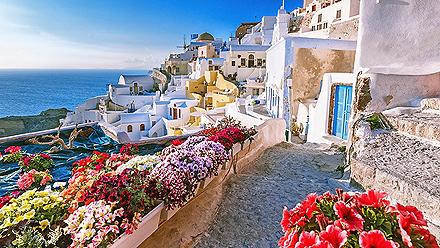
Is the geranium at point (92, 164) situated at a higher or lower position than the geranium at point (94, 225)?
lower

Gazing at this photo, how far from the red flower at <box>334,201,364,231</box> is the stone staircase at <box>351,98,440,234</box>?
1.77 metres

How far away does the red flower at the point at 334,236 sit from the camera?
144cm

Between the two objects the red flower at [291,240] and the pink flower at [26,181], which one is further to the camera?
the pink flower at [26,181]

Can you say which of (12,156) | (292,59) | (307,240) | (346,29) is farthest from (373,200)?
(346,29)

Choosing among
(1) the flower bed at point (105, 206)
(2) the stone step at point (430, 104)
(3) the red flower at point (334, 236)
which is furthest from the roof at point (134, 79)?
(3) the red flower at point (334, 236)

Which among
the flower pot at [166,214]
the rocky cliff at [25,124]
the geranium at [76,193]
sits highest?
the geranium at [76,193]

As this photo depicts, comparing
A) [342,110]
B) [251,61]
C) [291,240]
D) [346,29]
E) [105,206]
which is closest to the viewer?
[291,240]

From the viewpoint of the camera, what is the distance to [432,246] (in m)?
1.55

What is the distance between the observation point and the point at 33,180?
3.88 metres

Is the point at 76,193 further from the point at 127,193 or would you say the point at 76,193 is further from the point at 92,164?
the point at 92,164

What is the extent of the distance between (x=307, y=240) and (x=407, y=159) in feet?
9.74

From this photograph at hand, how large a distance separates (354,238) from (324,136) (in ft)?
27.9

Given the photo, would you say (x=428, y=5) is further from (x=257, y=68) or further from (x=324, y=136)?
(x=257, y=68)

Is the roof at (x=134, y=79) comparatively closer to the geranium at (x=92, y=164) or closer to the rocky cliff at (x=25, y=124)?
the rocky cliff at (x=25, y=124)
